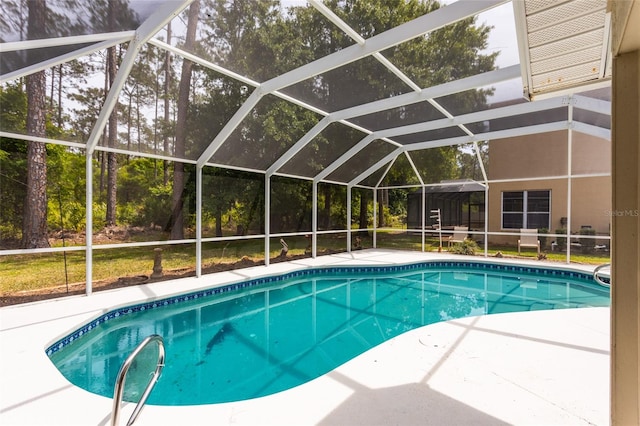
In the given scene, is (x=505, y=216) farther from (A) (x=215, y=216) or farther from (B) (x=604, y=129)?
(A) (x=215, y=216)

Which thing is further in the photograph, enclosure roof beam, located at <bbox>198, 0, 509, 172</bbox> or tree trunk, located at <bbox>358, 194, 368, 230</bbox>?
tree trunk, located at <bbox>358, 194, 368, 230</bbox>

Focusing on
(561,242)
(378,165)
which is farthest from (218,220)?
(561,242)

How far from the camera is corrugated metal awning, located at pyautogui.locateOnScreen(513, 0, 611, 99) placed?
1.66 metres

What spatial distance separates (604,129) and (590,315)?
5251mm

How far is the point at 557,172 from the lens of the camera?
31.6 feet

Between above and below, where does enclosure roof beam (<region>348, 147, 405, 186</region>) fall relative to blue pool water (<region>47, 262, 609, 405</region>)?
above

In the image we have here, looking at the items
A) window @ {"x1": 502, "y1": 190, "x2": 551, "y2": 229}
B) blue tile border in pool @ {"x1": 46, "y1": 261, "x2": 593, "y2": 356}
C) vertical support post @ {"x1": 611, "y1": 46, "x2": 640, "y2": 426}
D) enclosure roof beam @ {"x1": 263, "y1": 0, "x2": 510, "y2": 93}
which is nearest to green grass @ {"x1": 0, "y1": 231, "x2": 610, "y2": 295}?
window @ {"x1": 502, "y1": 190, "x2": 551, "y2": 229}

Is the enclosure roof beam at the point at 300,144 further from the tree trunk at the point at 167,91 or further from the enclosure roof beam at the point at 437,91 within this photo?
the tree trunk at the point at 167,91

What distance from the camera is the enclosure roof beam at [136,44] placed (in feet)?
10.1

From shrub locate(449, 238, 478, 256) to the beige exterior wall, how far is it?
1.76 m

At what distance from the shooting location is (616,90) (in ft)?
3.88

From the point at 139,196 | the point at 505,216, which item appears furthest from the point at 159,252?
the point at 505,216

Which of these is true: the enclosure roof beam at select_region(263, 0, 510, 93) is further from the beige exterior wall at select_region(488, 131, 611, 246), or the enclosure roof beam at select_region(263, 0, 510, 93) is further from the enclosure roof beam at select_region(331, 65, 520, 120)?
the beige exterior wall at select_region(488, 131, 611, 246)

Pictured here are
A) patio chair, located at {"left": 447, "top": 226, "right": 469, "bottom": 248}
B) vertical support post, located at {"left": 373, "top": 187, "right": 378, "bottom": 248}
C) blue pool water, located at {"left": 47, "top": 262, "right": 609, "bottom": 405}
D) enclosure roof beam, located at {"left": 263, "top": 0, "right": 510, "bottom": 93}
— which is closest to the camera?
enclosure roof beam, located at {"left": 263, "top": 0, "right": 510, "bottom": 93}
